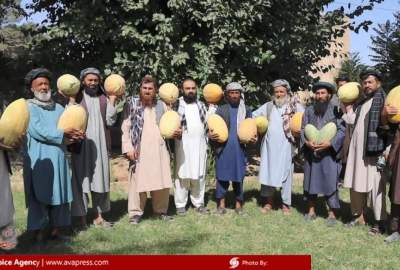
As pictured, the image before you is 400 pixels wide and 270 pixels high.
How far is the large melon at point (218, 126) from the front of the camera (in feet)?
20.6

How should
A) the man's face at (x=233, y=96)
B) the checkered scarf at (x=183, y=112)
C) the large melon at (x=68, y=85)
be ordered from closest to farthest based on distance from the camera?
the large melon at (x=68, y=85) < the checkered scarf at (x=183, y=112) < the man's face at (x=233, y=96)

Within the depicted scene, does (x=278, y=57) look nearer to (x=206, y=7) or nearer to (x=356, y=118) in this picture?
(x=206, y=7)

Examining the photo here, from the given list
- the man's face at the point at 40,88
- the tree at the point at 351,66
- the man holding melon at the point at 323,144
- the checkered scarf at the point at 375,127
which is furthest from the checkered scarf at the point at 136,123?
the tree at the point at 351,66

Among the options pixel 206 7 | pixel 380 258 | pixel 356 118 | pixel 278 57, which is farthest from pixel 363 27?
pixel 380 258

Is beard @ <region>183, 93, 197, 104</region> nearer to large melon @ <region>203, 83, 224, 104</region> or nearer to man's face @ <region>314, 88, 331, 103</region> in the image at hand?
large melon @ <region>203, 83, 224, 104</region>

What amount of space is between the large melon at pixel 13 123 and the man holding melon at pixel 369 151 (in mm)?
3936

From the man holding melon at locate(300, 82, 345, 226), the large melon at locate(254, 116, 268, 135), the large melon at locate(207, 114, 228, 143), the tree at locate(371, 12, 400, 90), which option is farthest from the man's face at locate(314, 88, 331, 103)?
the tree at locate(371, 12, 400, 90)

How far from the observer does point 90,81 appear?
5688mm

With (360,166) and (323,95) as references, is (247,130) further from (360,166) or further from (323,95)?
(360,166)

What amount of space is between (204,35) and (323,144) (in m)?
4.27

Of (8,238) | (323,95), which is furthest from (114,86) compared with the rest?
(323,95)

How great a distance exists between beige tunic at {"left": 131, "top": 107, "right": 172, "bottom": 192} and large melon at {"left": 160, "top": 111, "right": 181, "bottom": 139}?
0.17 meters

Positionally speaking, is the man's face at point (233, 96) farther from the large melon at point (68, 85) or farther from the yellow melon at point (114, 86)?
the large melon at point (68, 85)

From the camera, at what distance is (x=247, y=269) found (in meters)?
3.68
